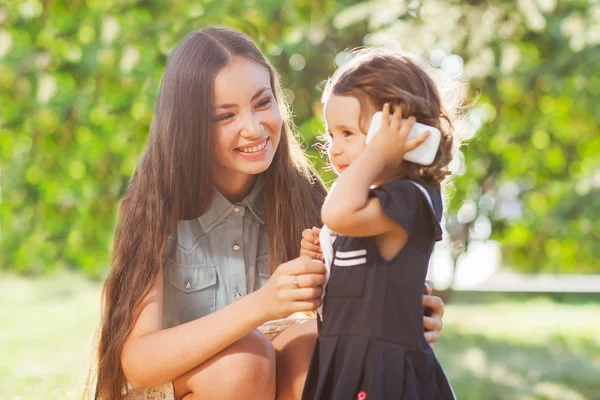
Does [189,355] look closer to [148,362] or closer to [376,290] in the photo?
[148,362]

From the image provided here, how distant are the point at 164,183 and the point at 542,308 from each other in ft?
34.3

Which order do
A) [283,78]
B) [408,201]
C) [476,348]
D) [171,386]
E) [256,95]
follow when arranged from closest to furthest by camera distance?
[408,201] < [171,386] < [256,95] < [283,78] < [476,348]

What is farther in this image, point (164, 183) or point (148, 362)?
point (164, 183)

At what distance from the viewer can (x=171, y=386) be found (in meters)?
2.37

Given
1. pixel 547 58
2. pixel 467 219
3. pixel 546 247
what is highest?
pixel 547 58

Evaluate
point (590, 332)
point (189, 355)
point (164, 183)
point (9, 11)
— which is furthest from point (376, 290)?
point (590, 332)

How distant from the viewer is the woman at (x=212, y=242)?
2252 millimetres

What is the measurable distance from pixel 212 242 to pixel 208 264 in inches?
2.8

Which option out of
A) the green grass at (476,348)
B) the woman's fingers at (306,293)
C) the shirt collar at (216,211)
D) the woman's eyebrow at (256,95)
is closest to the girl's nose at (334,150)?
the woman's fingers at (306,293)

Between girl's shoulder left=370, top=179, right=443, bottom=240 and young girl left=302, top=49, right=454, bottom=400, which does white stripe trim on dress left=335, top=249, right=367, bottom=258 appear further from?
girl's shoulder left=370, top=179, right=443, bottom=240

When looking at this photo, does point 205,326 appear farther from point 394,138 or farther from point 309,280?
point 394,138

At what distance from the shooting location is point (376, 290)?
1894mm

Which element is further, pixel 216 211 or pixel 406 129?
pixel 216 211

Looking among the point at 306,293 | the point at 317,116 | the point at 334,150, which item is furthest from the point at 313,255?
the point at 317,116
